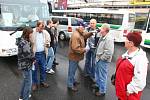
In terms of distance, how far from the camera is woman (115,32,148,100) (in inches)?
156

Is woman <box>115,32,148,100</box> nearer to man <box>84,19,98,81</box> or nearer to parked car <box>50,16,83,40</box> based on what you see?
man <box>84,19,98,81</box>

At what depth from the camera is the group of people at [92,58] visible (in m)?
4.04

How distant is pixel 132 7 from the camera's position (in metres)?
23.8

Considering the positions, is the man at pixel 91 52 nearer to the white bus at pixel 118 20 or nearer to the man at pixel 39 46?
the man at pixel 39 46

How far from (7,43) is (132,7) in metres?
16.2

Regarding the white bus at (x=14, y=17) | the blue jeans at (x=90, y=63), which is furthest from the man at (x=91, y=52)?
the white bus at (x=14, y=17)

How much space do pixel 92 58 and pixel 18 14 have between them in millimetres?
4738

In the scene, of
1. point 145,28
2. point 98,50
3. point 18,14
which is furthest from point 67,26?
point 98,50

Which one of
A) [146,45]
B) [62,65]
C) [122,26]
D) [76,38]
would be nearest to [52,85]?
[76,38]

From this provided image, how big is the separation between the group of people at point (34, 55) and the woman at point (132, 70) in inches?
91.0

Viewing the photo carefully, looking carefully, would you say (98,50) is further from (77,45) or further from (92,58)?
(92,58)

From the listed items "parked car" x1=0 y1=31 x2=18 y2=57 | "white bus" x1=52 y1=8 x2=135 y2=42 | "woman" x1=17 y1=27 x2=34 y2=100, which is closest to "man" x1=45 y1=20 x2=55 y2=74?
"parked car" x1=0 y1=31 x2=18 y2=57

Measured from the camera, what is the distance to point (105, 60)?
659 cm

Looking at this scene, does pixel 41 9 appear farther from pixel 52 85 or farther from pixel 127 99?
pixel 127 99
